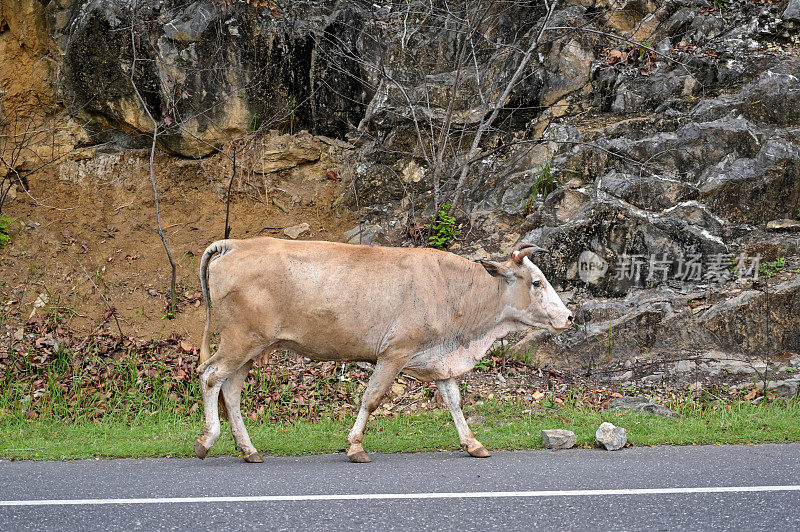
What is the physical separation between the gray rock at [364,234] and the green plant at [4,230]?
528 centimetres

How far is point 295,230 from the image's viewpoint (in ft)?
43.3

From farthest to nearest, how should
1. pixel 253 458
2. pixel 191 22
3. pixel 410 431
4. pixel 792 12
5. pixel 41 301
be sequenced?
pixel 792 12 → pixel 191 22 → pixel 41 301 → pixel 410 431 → pixel 253 458

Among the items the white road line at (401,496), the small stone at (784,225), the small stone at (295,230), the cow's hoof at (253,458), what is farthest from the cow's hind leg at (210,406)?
the small stone at (784,225)

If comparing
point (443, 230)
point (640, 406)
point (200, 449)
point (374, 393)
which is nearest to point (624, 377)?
point (640, 406)

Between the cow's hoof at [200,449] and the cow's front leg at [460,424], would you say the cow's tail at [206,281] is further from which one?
the cow's front leg at [460,424]

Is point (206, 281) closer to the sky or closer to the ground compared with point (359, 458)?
closer to the sky

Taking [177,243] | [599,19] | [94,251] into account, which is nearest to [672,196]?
[599,19]

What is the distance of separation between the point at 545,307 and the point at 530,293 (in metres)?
0.20

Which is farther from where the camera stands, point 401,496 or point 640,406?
point 640,406

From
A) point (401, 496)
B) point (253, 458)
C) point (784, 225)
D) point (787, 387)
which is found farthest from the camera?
point (784, 225)

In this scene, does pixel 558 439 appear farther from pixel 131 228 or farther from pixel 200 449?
pixel 131 228

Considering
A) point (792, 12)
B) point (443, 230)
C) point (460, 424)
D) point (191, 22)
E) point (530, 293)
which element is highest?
point (792, 12)

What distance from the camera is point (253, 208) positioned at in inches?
533

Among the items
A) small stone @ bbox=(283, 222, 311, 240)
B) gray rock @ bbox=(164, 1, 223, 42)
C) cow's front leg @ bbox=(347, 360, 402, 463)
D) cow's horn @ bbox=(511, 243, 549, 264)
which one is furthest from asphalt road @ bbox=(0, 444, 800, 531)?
gray rock @ bbox=(164, 1, 223, 42)
